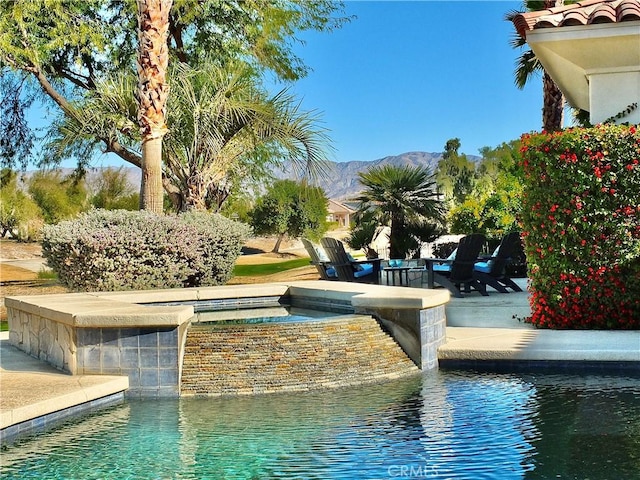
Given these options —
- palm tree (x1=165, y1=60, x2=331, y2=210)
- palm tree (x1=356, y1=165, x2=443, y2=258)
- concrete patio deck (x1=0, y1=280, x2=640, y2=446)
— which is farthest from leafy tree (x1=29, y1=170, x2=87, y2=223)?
concrete patio deck (x1=0, y1=280, x2=640, y2=446)

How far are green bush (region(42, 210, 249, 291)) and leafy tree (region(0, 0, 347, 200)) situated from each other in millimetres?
6073

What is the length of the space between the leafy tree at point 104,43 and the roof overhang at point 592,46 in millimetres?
11089

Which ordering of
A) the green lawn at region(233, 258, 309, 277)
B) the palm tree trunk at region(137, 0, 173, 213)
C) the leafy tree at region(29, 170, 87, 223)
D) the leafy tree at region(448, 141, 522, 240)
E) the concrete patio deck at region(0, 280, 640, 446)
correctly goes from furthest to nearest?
the leafy tree at region(29, 170, 87, 223) → the green lawn at region(233, 258, 309, 277) → the leafy tree at region(448, 141, 522, 240) → the palm tree trunk at region(137, 0, 173, 213) → the concrete patio deck at region(0, 280, 640, 446)

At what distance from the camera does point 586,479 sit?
4.52m

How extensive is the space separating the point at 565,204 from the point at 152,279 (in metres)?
6.46

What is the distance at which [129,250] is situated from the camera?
12.2 meters

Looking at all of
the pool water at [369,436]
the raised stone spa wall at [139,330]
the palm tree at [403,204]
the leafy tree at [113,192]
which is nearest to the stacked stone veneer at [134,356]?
the raised stone spa wall at [139,330]

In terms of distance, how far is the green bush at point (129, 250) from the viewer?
39.8 feet

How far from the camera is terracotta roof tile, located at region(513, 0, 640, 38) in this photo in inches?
370

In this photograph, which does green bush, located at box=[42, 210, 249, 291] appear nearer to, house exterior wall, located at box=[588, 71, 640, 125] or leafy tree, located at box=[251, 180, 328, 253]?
house exterior wall, located at box=[588, 71, 640, 125]

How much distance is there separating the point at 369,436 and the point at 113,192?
42.2m

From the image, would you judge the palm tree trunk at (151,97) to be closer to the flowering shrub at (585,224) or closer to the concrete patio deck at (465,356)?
the concrete patio deck at (465,356)

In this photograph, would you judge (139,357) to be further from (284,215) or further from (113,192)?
(284,215)

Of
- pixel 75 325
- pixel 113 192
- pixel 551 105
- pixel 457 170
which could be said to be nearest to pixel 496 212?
pixel 551 105
